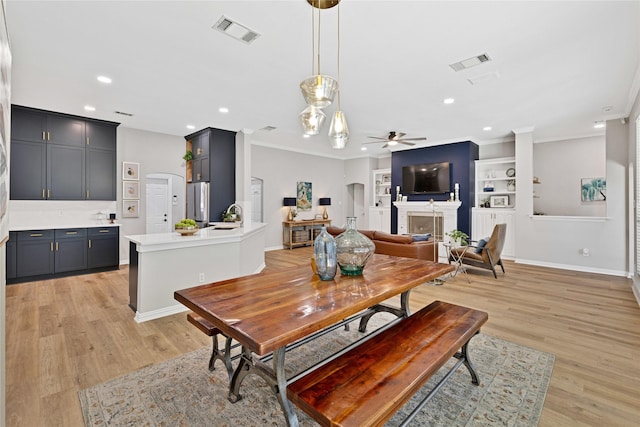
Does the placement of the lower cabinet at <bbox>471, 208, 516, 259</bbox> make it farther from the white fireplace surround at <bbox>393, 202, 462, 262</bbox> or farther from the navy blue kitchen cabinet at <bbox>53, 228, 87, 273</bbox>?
the navy blue kitchen cabinet at <bbox>53, 228, 87, 273</bbox>

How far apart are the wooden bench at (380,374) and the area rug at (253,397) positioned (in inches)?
9.5

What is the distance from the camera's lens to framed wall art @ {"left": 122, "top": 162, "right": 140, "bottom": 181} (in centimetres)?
595

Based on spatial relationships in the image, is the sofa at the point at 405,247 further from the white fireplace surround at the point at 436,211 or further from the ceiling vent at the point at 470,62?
the ceiling vent at the point at 470,62

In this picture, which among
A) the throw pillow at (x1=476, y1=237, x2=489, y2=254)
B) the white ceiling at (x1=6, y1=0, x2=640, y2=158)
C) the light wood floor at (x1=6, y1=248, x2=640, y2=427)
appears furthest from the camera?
the throw pillow at (x1=476, y1=237, x2=489, y2=254)

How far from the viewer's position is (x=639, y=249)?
3887 millimetres

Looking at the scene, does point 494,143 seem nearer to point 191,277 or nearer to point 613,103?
point 613,103

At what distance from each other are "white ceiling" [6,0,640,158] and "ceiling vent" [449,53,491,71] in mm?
99

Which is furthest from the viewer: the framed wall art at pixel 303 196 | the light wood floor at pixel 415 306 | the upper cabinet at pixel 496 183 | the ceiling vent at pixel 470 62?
the framed wall art at pixel 303 196

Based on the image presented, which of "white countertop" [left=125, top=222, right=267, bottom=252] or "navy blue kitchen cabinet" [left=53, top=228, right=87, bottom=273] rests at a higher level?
"white countertop" [left=125, top=222, right=267, bottom=252]

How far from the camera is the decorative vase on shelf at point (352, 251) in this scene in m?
2.03

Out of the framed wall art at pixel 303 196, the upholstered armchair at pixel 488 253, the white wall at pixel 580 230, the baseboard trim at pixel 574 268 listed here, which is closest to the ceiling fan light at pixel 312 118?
the upholstered armchair at pixel 488 253

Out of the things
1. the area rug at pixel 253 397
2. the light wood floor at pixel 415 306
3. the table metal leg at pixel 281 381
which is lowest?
the area rug at pixel 253 397

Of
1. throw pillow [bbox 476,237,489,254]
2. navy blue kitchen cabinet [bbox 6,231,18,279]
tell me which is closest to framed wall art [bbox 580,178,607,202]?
throw pillow [bbox 476,237,489,254]

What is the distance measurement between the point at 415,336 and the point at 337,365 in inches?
24.2
